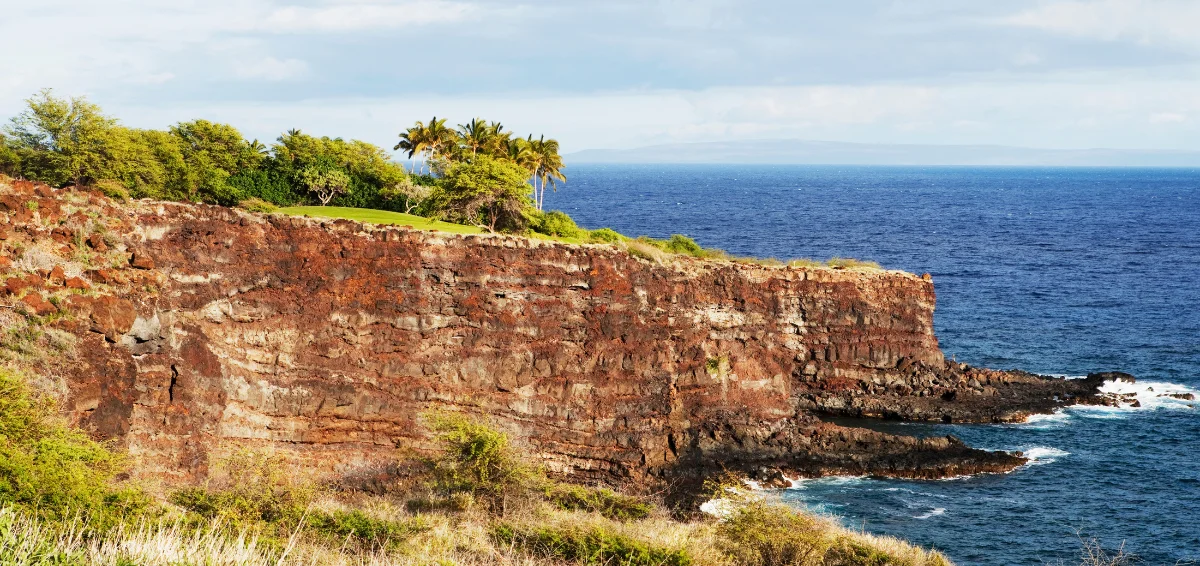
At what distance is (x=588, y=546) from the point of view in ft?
81.4

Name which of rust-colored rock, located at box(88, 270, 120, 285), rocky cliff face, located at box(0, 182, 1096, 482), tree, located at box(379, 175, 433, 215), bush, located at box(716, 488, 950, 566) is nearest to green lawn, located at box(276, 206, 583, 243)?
rocky cliff face, located at box(0, 182, 1096, 482)

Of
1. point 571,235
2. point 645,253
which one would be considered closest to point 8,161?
point 571,235

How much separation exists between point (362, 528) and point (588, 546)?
6335mm

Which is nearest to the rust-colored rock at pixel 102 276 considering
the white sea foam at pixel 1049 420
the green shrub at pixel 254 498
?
the green shrub at pixel 254 498

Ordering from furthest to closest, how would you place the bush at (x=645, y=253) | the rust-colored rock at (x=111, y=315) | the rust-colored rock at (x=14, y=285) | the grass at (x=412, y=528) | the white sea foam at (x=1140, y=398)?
the white sea foam at (x=1140, y=398), the bush at (x=645, y=253), the rust-colored rock at (x=111, y=315), the rust-colored rock at (x=14, y=285), the grass at (x=412, y=528)

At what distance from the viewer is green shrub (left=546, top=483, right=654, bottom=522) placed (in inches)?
1416

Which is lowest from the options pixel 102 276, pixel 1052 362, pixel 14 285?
pixel 1052 362

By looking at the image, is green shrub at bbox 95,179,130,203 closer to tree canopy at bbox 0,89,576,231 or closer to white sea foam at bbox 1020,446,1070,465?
tree canopy at bbox 0,89,576,231

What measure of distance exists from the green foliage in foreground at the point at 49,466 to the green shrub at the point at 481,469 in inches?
460

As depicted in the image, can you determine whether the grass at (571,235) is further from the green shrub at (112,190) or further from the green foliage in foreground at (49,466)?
the green foliage in foreground at (49,466)

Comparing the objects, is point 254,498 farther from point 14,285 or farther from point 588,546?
point 14,285

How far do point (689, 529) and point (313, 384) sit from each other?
67.5 ft

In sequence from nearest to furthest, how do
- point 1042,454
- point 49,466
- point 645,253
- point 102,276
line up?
point 49,466 → point 102,276 → point 1042,454 → point 645,253

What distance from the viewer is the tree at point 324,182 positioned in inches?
2366
